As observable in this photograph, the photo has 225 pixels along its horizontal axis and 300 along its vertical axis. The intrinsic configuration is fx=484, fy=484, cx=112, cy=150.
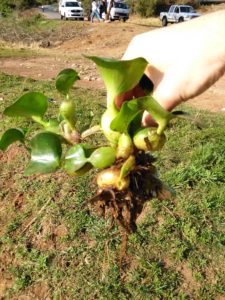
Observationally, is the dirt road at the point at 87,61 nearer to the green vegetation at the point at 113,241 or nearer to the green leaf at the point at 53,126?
the green vegetation at the point at 113,241

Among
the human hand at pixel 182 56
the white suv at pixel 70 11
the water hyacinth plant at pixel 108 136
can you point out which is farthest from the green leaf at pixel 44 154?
the white suv at pixel 70 11

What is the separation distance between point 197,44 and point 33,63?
10186mm

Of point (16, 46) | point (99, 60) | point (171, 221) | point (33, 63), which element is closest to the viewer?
point (99, 60)

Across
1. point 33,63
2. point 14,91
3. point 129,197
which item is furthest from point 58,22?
point 129,197

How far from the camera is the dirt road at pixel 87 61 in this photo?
7.65m

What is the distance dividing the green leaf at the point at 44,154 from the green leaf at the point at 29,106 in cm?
10

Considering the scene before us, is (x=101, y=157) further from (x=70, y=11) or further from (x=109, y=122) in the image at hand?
(x=70, y=11)

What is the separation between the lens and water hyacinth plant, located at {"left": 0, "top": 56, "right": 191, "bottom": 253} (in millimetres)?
1354

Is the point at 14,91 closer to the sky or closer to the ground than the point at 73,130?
closer to the ground

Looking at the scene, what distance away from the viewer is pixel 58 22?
75.9 ft

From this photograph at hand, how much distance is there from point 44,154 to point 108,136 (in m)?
0.21

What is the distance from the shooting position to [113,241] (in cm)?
328

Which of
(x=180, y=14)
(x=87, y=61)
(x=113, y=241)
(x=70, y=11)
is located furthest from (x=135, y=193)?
(x=70, y=11)

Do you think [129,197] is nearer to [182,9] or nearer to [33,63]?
[33,63]
